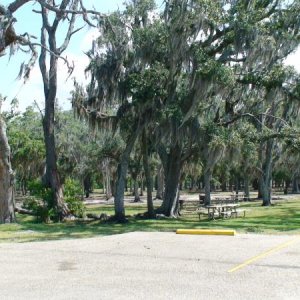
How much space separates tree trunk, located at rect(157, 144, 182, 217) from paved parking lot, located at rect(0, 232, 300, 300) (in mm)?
10962

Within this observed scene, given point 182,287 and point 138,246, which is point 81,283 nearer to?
point 182,287

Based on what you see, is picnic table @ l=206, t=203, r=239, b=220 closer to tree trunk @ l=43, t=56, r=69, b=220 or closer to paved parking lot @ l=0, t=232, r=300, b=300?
tree trunk @ l=43, t=56, r=69, b=220

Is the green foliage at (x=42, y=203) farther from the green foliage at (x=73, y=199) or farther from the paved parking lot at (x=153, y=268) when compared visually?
the paved parking lot at (x=153, y=268)

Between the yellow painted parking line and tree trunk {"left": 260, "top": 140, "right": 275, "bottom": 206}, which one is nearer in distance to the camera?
the yellow painted parking line

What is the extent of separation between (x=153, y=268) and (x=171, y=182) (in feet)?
51.0

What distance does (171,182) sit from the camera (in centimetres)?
2434

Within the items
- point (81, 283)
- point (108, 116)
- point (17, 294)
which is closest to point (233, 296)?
point (81, 283)

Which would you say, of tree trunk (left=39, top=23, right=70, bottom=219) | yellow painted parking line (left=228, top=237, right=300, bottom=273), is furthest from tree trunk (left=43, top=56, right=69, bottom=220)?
yellow painted parking line (left=228, top=237, right=300, bottom=273)

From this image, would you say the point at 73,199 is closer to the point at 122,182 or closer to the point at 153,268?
the point at 122,182

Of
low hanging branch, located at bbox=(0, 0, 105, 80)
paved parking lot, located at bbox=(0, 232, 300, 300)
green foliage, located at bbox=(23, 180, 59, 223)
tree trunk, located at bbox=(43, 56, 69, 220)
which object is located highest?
low hanging branch, located at bbox=(0, 0, 105, 80)

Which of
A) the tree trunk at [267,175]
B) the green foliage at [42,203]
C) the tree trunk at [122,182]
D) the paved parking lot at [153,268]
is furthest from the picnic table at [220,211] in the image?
the tree trunk at [267,175]

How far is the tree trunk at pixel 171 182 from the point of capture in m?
24.1

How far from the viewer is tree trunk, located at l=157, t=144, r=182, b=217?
24141mm

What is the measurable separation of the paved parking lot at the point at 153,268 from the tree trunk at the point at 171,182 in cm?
1096
